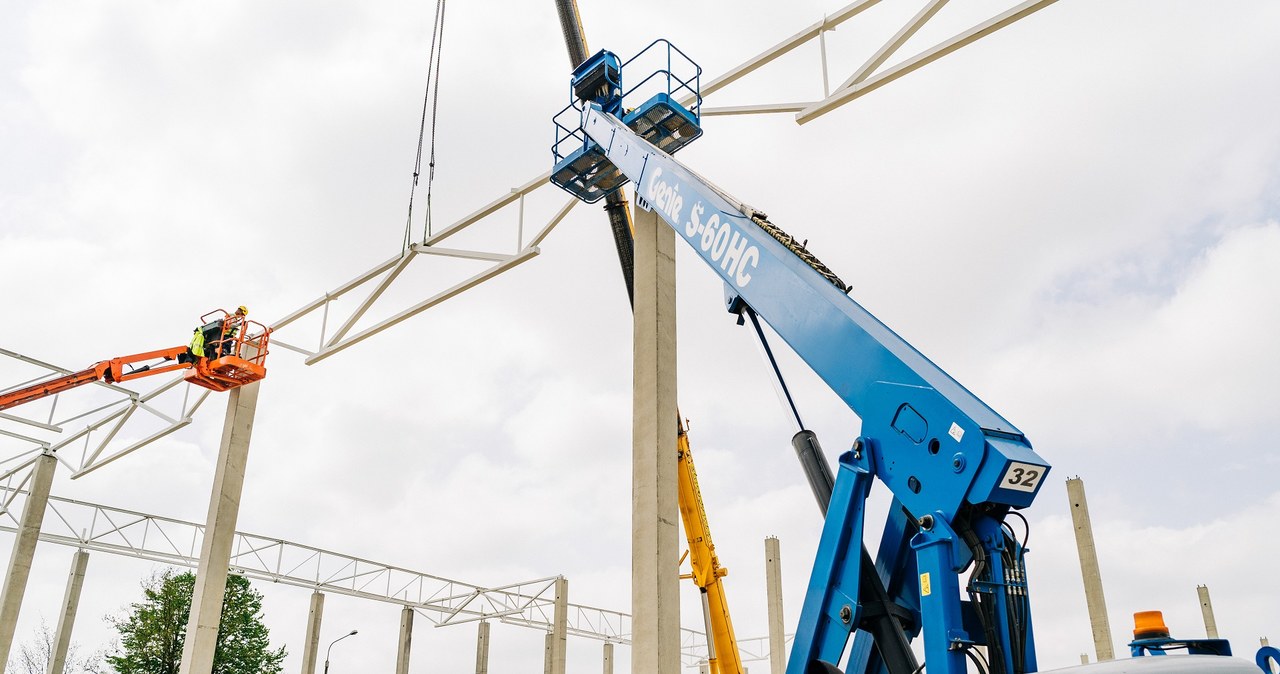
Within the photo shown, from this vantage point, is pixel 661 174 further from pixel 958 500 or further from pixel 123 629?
pixel 123 629

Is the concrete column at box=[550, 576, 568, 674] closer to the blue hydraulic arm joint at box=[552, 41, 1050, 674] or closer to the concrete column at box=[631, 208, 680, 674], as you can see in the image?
the concrete column at box=[631, 208, 680, 674]

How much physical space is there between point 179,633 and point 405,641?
1076cm

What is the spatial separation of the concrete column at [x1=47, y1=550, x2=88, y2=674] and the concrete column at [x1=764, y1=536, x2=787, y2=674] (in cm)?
2021

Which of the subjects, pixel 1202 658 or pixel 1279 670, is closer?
pixel 1202 658

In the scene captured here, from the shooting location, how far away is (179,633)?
127 ft

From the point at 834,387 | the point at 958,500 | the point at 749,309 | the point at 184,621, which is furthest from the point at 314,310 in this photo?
the point at 184,621

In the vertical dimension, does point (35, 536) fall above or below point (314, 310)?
below

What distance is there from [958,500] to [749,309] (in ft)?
10.0

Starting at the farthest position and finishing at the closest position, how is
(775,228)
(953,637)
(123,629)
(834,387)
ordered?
(123,629)
(775,228)
(834,387)
(953,637)

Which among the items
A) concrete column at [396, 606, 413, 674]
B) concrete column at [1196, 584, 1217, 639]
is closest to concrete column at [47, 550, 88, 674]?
concrete column at [396, 606, 413, 674]

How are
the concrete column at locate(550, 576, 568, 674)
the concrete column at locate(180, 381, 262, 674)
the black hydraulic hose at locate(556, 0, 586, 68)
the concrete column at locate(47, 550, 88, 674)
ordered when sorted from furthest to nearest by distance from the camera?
the concrete column at locate(550, 576, 568, 674)
the concrete column at locate(47, 550, 88, 674)
the concrete column at locate(180, 381, 262, 674)
the black hydraulic hose at locate(556, 0, 586, 68)

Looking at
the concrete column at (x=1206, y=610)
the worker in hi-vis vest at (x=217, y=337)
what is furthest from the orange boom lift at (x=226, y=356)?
the concrete column at (x=1206, y=610)

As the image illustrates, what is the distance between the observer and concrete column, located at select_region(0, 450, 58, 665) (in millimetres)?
21922

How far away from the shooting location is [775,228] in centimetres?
763
